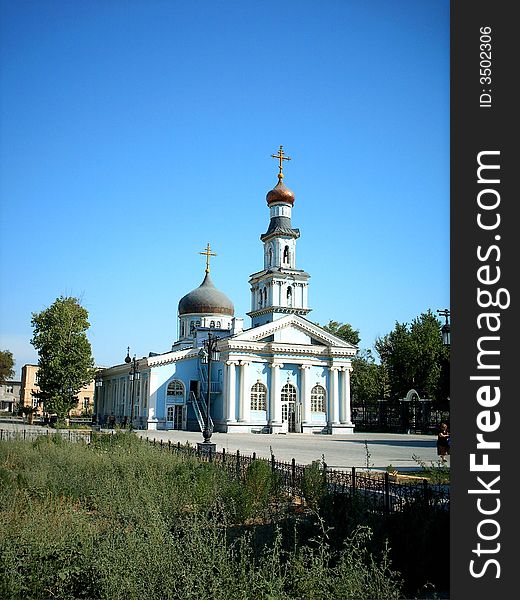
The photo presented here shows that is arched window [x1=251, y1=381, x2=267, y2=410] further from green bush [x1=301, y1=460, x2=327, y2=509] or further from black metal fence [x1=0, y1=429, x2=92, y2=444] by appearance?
green bush [x1=301, y1=460, x2=327, y2=509]

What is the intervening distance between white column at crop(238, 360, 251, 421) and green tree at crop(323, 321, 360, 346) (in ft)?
103

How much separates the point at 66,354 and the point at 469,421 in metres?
45.1

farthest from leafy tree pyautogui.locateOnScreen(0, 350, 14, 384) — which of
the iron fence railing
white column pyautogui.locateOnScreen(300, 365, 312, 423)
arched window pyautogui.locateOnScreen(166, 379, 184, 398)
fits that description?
the iron fence railing

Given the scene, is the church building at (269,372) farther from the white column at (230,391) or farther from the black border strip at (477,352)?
the black border strip at (477,352)

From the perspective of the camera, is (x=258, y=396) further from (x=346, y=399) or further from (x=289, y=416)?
(x=346, y=399)

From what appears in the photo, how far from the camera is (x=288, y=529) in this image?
28.6 ft

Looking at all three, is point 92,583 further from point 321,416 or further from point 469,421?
point 321,416

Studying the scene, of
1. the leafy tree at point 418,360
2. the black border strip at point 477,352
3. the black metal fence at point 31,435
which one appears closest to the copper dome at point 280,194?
the leafy tree at point 418,360

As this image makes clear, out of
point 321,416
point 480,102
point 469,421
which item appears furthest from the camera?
point 321,416

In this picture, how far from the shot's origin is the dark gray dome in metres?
59.2

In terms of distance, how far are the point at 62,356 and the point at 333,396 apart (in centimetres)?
2051

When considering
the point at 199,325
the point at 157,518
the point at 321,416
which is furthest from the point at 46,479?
the point at 199,325

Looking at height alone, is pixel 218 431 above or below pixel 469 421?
below

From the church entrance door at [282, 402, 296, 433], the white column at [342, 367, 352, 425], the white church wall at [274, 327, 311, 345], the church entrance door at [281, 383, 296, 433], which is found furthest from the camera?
the white column at [342, 367, 352, 425]
